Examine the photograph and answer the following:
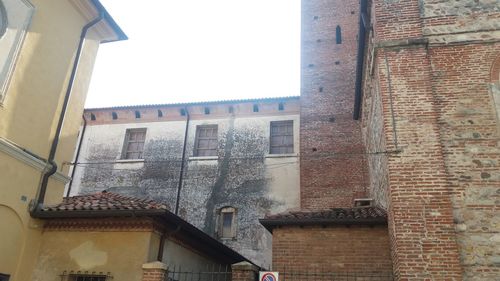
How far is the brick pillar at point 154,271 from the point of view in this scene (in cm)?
778

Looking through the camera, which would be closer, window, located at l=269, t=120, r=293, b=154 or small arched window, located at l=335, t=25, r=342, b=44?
window, located at l=269, t=120, r=293, b=154

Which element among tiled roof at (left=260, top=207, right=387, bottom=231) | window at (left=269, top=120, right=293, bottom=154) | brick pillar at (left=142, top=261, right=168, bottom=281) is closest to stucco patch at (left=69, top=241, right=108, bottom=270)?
brick pillar at (left=142, top=261, right=168, bottom=281)

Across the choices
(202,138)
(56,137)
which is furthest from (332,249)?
(202,138)

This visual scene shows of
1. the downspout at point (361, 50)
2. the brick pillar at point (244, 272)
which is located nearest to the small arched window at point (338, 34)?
the downspout at point (361, 50)

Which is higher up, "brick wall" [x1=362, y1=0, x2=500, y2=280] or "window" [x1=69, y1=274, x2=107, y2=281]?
"brick wall" [x1=362, y1=0, x2=500, y2=280]

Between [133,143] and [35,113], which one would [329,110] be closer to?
[133,143]

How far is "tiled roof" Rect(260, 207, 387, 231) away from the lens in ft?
29.8

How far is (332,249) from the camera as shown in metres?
9.26

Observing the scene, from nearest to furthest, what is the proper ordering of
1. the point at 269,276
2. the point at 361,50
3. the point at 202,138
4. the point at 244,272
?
1. the point at 269,276
2. the point at 244,272
3. the point at 361,50
4. the point at 202,138

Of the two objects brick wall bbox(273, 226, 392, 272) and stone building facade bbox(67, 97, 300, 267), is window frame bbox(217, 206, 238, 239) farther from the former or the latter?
brick wall bbox(273, 226, 392, 272)

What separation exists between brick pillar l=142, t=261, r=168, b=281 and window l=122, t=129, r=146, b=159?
42.0 feet

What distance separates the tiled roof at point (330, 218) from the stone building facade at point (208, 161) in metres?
7.10

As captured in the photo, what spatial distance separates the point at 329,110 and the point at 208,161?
574 centimetres

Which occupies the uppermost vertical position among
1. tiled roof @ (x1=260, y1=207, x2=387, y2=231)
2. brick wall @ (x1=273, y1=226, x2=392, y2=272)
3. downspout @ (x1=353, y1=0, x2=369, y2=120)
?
downspout @ (x1=353, y1=0, x2=369, y2=120)
